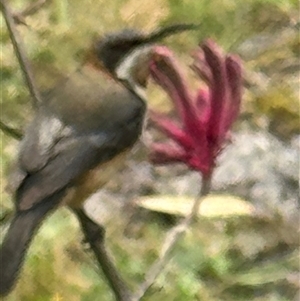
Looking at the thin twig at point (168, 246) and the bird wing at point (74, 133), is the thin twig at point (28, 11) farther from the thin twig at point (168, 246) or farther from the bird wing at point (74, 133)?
the thin twig at point (168, 246)

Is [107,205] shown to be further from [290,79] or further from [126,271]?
[290,79]

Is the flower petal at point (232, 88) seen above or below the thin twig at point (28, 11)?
below

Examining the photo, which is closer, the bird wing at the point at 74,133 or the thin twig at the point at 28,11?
the bird wing at the point at 74,133

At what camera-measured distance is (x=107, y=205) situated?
77 centimetres

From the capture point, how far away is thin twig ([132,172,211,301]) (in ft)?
2.33

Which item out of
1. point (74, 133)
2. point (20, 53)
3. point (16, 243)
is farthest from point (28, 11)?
point (16, 243)

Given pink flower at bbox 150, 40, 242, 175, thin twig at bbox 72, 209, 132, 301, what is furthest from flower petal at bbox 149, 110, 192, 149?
thin twig at bbox 72, 209, 132, 301

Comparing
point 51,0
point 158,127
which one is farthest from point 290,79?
point 51,0

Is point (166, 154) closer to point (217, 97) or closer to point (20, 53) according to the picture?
point (217, 97)

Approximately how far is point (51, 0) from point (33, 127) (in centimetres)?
18

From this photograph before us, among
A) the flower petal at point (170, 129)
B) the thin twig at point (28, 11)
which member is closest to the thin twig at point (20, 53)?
the thin twig at point (28, 11)

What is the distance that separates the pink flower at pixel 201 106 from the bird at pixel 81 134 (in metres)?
0.03

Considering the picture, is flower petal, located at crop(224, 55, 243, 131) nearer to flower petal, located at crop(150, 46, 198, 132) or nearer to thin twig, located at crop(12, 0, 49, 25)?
→ flower petal, located at crop(150, 46, 198, 132)

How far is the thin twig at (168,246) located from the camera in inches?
28.0
